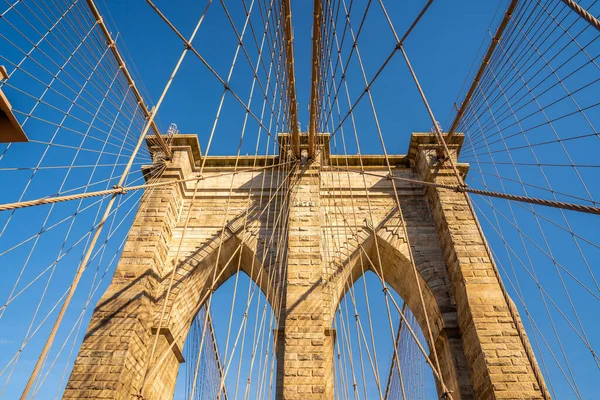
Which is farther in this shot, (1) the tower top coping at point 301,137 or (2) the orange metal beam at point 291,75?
(1) the tower top coping at point 301,137

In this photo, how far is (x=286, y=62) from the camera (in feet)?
23.4

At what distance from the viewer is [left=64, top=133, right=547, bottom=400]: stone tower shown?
5.61 m

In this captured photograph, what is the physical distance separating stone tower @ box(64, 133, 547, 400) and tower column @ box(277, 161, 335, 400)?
2 centimetres

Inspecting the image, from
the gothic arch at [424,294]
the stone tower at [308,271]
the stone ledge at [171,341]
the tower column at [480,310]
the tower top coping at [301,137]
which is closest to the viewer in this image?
the tower column at [480,310]

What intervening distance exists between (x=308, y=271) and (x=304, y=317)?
875 millimetres

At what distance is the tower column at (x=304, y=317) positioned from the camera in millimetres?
5691

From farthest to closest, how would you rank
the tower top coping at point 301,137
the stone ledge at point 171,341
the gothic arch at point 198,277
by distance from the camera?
1. the tower top coping at point 301,137
2. the gothic arch at point 198,277
3. the stone ledge at point 171,341

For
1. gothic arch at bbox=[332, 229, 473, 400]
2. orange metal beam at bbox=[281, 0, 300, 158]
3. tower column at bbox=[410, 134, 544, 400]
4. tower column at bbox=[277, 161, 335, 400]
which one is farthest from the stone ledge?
tower column at bbox=[410, 134, 544, 400]

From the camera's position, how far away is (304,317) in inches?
248

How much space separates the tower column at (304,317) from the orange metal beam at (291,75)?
1.19 metres

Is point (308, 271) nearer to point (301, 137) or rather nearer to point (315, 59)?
point (315, 59)

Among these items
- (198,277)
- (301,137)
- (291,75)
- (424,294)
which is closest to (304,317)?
(424,294)

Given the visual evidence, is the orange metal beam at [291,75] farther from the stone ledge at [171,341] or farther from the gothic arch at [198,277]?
the stone ledge at [171,341]

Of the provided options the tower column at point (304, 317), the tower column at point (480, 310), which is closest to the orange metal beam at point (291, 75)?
the tower column at point (304, 317)
